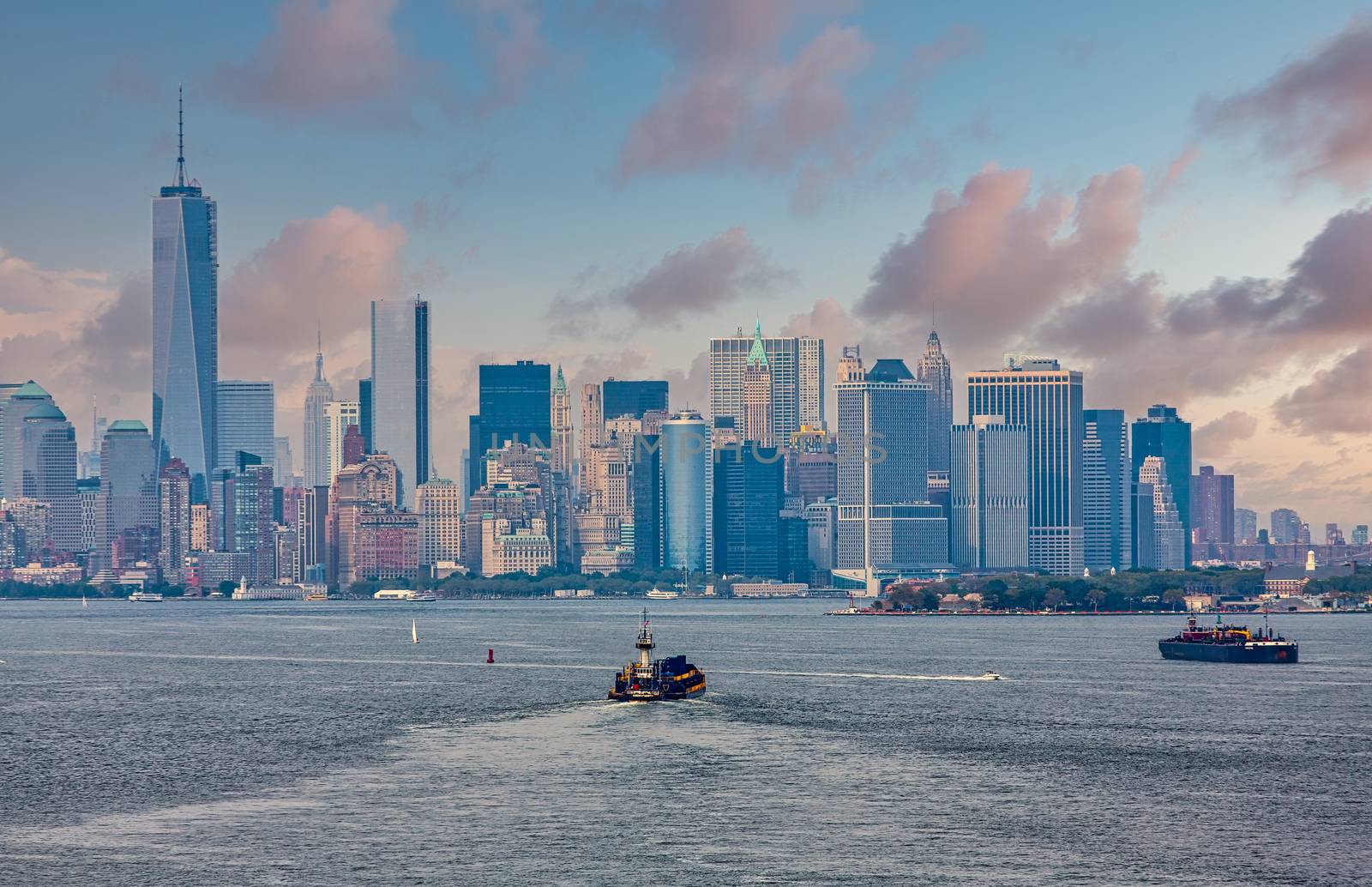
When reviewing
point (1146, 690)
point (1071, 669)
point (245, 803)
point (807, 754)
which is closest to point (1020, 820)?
point (807, 754)

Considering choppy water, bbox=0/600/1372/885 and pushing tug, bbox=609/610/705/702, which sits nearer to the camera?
choppy water, bbox=0/600/1372/885

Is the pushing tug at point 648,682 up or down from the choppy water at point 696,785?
up

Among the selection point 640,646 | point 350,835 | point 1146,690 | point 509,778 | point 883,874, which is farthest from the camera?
point 1146,690

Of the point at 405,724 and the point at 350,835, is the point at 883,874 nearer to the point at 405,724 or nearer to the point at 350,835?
the point at 350,835

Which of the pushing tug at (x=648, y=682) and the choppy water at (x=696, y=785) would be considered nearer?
the choppy water at (x=696, y=785)

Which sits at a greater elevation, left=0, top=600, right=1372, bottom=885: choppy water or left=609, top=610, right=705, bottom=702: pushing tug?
left=609, top=610, right=705, bottom=702: pushing tug

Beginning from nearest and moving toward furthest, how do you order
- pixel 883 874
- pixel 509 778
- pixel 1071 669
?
1. pixel 883 874
2. pixel 509 778
3. pixel 1071 669

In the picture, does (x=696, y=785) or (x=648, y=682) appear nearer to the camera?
(x=696, y=785)

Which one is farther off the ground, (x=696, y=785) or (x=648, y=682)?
(x=648, y=682)
